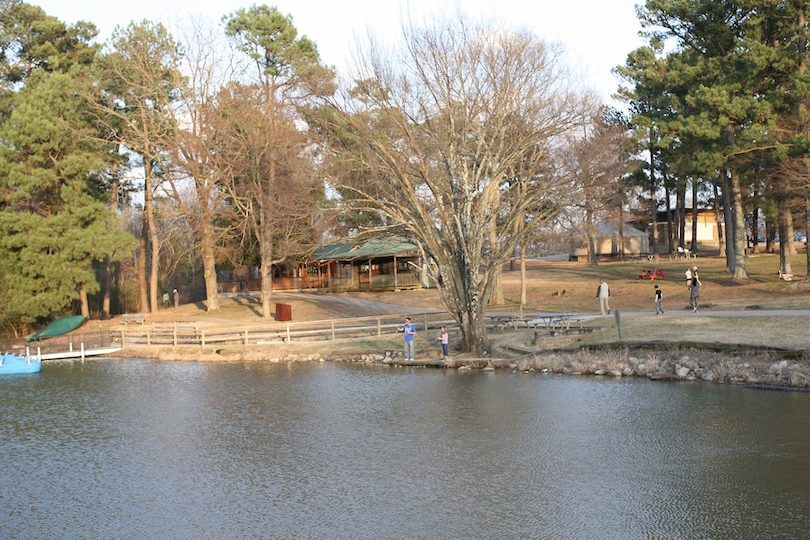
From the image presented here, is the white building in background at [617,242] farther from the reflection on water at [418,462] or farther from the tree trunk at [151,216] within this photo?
the reflection on water at [418,462]

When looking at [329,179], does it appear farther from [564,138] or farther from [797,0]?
[797,0]

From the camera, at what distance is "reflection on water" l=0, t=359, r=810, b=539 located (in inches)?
368

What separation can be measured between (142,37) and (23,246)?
12922 millimetres

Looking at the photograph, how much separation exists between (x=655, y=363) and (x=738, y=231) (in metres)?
22.8

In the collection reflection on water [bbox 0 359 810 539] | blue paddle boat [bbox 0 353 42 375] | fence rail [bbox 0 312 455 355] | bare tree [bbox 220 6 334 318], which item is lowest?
reflection on water [bbox 0 359 810 539]

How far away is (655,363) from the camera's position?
19.1m

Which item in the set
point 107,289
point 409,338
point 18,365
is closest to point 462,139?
point 409,338

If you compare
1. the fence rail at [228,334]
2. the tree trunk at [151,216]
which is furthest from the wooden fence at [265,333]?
the tree trunk at [151,216]

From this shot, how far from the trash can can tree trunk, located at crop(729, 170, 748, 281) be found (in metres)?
23.2

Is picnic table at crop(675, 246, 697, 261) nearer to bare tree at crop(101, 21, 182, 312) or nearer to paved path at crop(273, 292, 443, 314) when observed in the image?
paved path at crop(273, 292, 443, 314)

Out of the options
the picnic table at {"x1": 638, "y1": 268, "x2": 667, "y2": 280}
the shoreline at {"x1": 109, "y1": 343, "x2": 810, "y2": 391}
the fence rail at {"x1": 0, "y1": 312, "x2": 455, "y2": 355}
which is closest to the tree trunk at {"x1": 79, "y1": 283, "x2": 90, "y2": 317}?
the fence rail at {"x1": 0, "y1": 312, "x2": 455, "y2": 355}

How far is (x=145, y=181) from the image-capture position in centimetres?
4194

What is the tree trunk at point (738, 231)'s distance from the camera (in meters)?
37.4

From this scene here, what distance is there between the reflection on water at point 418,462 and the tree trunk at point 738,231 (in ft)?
73.6
